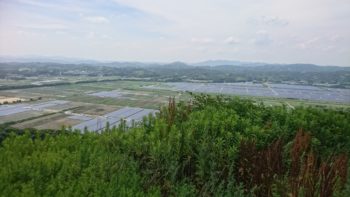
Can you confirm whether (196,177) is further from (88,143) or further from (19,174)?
(19,174)

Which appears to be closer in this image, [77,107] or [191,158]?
[191,158]

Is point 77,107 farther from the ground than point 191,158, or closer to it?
closer to it

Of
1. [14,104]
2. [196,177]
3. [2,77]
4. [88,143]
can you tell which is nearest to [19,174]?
[88,143]

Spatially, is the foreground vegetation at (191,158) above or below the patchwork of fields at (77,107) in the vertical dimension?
above

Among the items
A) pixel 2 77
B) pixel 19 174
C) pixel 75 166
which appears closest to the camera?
pixel 19 174

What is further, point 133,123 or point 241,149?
point 133,123

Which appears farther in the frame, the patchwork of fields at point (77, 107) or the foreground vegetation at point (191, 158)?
the patchwork of fields at point (77, 107)

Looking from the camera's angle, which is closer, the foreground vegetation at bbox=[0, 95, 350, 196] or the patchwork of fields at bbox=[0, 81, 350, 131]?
the foreground vegetation at bbox=[0, 95, 350, 196]

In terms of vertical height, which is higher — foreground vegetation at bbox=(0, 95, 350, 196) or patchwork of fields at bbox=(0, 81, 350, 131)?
foreground vegetation at bbox=(0, 95, 350, 196)
